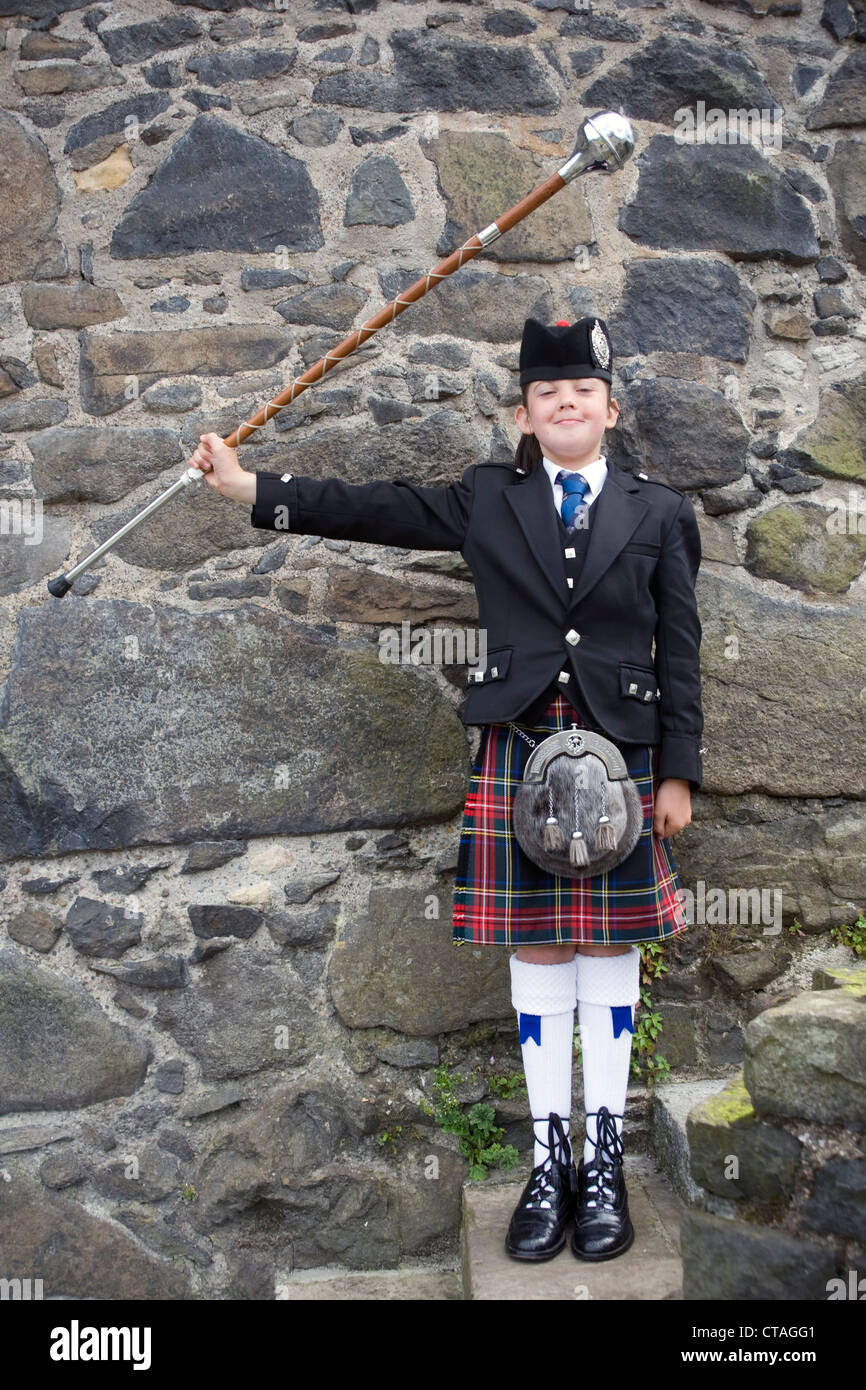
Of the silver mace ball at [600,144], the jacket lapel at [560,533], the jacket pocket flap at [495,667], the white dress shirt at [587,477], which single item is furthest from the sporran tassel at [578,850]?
the silver mace ball at [600,144]

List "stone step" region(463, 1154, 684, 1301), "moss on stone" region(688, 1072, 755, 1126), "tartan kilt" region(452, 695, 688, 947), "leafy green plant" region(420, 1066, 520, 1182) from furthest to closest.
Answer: "leafy green plant" region(420, 1066, 520, 1182)
"tartan kilt" region(452, 695, 688, 947)
"stone step" region(463, 1154, 684, 1301)
"moss on stone" region(688, 1072, 755, 1126)

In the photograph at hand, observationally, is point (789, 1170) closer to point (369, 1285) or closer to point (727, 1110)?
point (727, 1110)

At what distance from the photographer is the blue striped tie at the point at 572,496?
2.56m

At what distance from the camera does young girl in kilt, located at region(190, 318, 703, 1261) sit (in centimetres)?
247

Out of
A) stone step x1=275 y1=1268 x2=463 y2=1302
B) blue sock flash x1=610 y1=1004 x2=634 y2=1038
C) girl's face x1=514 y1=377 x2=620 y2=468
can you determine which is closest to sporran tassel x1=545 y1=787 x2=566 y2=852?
blue sock flash x1=610 y1=1004 x2=634 y2=1038

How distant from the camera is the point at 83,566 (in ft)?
8.86

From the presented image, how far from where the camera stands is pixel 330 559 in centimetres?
292

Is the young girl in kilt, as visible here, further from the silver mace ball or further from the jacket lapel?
the silver mace ball

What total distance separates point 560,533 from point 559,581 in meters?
0.11

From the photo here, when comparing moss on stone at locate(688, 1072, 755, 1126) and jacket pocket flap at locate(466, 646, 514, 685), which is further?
jacket pocket flap at locate(466, 646, 514, 685)

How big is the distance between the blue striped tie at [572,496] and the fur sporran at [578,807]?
0.48 metres

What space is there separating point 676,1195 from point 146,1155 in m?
1.23

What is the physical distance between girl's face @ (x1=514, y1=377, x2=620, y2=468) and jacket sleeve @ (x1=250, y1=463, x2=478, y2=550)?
23cm

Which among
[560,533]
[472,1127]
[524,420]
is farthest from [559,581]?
[472,1127]
